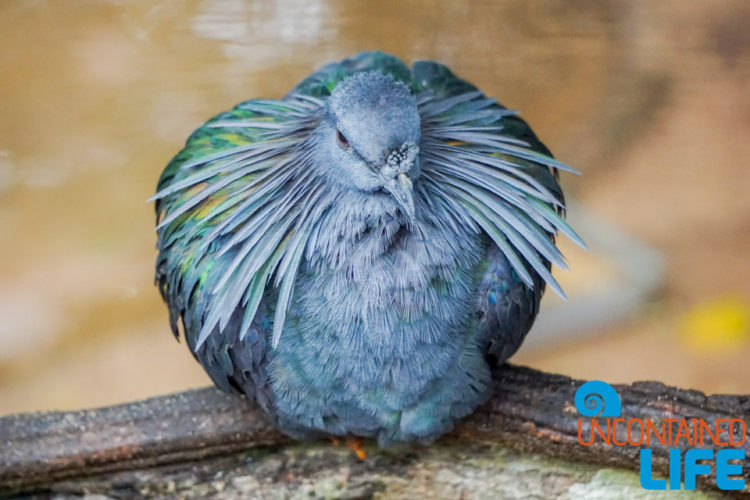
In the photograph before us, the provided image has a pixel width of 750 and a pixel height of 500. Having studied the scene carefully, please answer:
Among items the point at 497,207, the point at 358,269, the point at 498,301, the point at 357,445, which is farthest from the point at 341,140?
the point at 357,445

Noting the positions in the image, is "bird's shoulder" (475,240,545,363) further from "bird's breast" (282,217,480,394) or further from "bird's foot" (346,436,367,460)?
"bird's foot" (346,436,367,460)

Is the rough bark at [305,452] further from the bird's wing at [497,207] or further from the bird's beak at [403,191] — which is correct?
the bird's beak at [403,191]

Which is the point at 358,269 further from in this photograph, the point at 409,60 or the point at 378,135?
the point at 409,60

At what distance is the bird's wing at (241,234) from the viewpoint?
214cm

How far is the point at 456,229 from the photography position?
2168 millimetres

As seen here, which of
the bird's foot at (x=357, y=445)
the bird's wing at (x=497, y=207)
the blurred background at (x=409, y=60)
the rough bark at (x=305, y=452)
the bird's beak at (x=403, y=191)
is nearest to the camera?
the bird's beak at (x=403, y=191)

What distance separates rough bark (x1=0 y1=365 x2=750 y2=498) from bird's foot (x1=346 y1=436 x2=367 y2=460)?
0.03 metres

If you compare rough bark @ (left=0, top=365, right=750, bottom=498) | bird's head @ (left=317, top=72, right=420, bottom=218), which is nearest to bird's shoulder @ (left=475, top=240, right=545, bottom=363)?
rough bark @ (left=0, top=365, right=750, bottom=498)

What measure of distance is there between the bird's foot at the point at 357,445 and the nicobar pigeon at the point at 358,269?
11 centimetres

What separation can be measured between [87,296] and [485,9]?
2.30 meters

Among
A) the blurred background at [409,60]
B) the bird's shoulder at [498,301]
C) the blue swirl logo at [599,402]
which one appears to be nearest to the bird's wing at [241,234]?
the bird's shoulder at [498,301]

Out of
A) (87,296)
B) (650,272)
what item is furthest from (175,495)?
(650,272)

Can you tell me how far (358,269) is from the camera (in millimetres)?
2115

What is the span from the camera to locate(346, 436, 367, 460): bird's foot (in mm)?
2395
